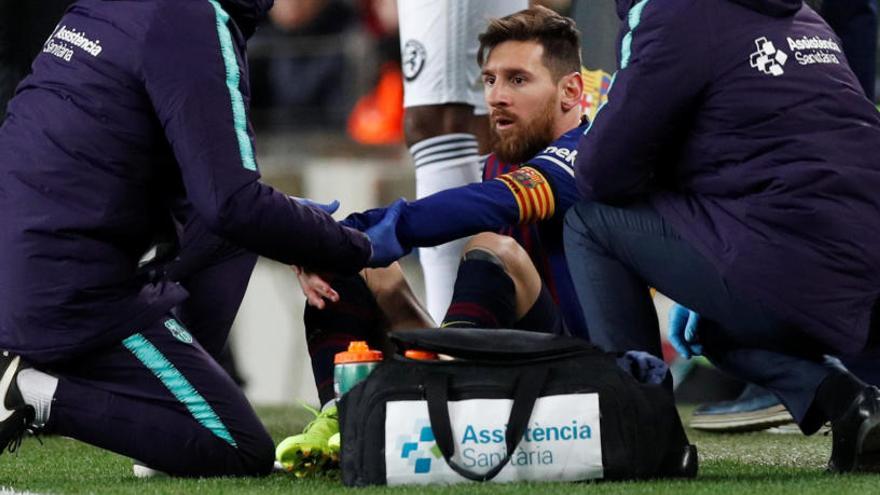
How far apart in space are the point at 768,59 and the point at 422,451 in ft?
3.29

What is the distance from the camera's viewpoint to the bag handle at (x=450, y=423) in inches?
120

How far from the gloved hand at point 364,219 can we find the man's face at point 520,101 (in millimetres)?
677

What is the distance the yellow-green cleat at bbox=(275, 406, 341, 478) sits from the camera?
3.38 m

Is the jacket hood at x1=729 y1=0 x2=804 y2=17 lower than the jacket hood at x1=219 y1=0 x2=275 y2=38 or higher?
lower

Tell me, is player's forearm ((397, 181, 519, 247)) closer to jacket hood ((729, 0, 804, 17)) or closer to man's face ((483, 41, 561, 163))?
man's face ((483, 41, 561, 163))

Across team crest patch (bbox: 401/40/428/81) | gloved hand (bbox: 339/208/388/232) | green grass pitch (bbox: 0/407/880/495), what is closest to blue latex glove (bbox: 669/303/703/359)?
green grass pitch (bbox: 0/407/880/495)

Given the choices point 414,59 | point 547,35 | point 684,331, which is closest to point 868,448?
point 684,331

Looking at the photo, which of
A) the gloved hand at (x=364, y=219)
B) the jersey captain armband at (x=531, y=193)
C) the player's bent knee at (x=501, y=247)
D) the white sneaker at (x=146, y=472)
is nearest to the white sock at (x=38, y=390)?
the white sneaker at (x=146, y=472)

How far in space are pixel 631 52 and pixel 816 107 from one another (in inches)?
14.3

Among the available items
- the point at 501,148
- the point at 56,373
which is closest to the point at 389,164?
the point at 501,148

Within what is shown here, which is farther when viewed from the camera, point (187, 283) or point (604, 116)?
point (187, 283)

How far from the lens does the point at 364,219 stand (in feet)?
11.9

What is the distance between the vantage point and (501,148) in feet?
13.9

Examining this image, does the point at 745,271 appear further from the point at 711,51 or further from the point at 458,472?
the point at 458,472
